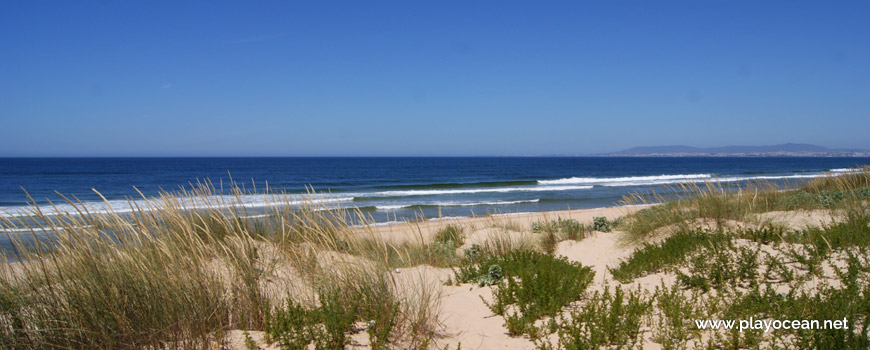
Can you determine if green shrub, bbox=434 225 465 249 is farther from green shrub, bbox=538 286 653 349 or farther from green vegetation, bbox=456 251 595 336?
green shrub, bbox=538 286 653 349

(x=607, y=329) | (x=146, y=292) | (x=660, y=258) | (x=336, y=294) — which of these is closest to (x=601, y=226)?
(x=660, y=258)

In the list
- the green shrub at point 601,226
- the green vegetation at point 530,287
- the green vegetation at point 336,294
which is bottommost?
the green shrub at point 601,226

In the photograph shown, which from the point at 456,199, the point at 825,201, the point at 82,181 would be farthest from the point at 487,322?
the point at 82,181

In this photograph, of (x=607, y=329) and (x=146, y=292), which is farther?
(x=607, y=329)

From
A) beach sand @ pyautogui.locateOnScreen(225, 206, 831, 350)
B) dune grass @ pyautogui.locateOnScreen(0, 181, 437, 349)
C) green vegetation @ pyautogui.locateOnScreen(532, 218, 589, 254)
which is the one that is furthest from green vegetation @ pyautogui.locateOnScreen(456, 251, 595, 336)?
green vegetation @ pyautogui.locateOnScreen(532, 218, 589, 254)

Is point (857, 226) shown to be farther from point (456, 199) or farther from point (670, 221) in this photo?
point (456, 199)

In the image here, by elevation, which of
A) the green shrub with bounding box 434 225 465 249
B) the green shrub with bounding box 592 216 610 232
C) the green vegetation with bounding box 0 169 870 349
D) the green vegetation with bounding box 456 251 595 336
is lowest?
the green shrub with bounding box 434 225 465 249

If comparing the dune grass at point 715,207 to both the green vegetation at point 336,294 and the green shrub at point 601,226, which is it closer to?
the green shrub at point 601,226

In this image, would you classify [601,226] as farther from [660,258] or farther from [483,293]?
[483,293]

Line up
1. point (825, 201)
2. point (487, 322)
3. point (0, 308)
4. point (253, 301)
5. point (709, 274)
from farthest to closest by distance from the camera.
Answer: point (825, 201) → point (709, 274) → point (487, 322) → point (253, 301) → point (0, 308)

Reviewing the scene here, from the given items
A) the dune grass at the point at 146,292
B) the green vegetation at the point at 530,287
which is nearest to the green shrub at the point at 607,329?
the green vegetation at the point at 530,287

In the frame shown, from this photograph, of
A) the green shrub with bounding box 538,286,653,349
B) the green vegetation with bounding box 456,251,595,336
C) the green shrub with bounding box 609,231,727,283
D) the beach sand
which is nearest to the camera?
the green shrub with bounding box 538,286,653,349

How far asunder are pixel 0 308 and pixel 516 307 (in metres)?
4.14

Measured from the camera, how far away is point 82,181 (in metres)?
41.5
